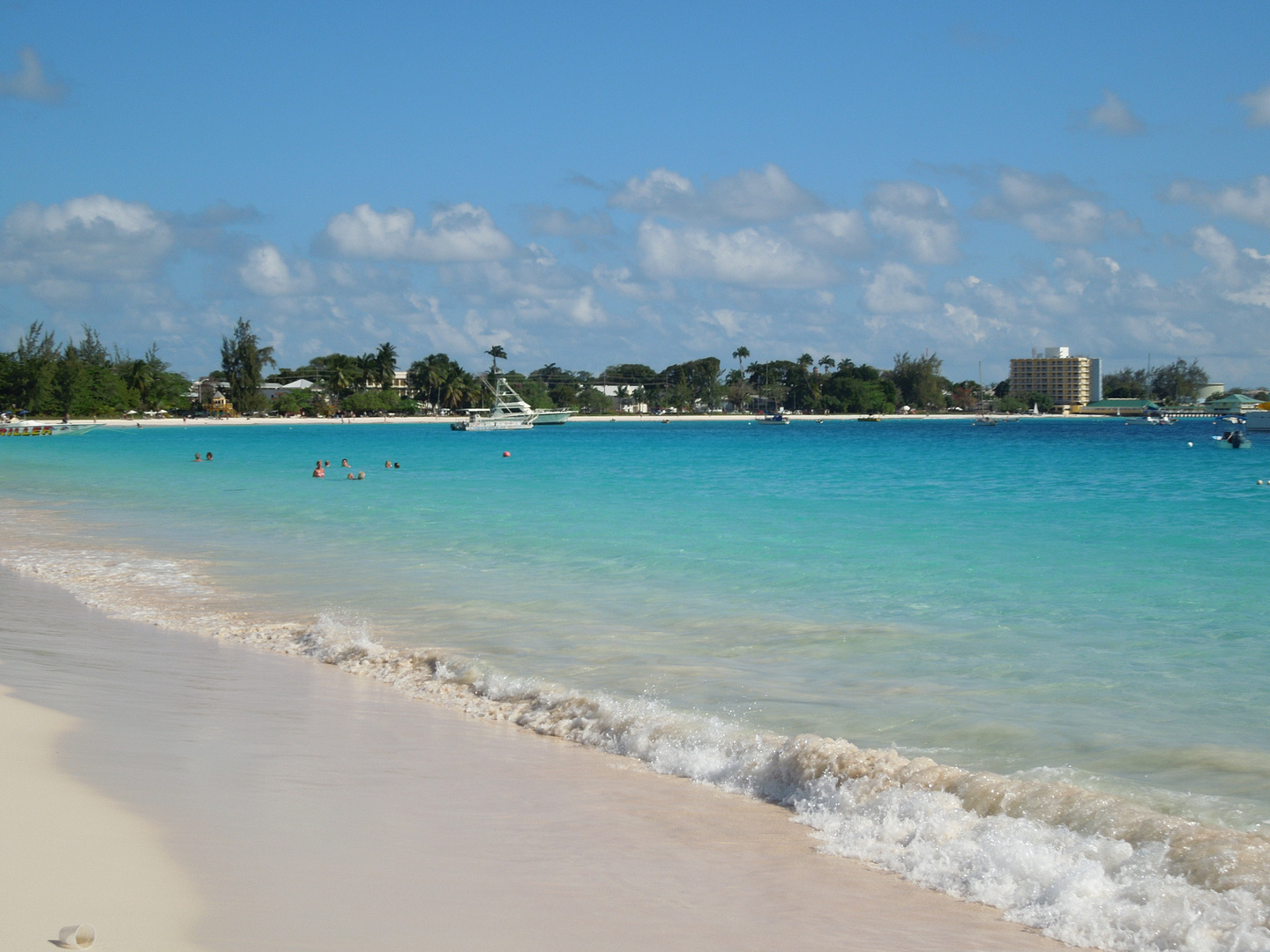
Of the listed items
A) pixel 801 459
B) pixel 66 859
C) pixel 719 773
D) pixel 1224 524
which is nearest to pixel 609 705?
pixel 719 773

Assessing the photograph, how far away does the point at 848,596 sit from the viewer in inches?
517

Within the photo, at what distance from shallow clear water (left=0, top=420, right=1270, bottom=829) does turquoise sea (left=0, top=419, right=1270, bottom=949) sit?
6 cm

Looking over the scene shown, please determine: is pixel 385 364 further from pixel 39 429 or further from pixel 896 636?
pixel 896 636

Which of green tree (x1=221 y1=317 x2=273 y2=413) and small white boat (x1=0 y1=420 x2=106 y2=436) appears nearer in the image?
small white boat (x1=0 y1=420 x2=106 y2=436)

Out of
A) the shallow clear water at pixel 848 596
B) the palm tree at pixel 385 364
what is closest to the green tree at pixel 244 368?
the palm tree at pixel 385 364

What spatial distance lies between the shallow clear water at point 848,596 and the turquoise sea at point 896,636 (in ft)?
0.18

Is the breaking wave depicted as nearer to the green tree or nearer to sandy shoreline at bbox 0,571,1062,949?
sandy shoreline at bbox 0,571,1062,949

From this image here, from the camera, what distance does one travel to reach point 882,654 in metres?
9.80

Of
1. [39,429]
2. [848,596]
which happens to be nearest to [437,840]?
[848,596]

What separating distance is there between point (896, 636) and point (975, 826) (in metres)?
5.29

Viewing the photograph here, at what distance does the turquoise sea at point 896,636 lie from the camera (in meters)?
5.20

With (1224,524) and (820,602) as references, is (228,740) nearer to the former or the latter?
(820,602)

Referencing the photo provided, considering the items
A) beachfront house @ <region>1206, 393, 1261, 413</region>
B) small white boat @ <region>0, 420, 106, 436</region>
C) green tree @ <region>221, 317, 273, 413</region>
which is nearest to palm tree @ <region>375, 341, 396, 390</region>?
green tree @ <region>221, 317, 273, 413</region>

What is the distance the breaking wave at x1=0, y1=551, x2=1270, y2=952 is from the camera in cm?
450
